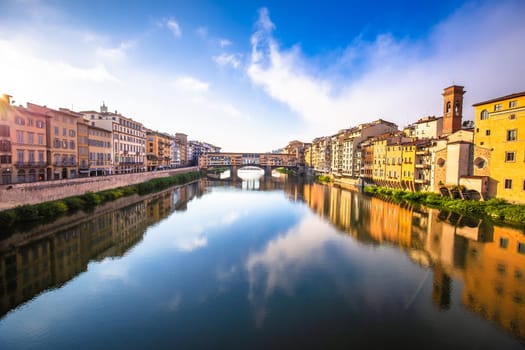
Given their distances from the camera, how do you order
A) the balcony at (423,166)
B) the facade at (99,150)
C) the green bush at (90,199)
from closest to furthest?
the green bush at (90,199), the balcony at (423,166), the facade at (99,150)

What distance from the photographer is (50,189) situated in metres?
24.2

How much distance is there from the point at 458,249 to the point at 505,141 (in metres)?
15.9

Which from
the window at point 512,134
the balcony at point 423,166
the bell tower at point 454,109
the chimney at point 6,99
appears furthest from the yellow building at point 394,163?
the chimney at point 6,99

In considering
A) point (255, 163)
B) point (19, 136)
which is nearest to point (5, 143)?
point (19, 136)

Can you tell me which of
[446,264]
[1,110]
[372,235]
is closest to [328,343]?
[446,264]

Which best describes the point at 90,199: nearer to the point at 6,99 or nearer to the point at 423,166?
the point at 6,99

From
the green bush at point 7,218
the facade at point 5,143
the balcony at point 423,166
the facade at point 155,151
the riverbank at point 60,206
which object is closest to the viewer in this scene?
the green bush at point 7,218

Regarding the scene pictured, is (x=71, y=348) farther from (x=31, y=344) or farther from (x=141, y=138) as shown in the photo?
(x=141, y=138)

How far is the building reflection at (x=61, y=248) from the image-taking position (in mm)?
11726

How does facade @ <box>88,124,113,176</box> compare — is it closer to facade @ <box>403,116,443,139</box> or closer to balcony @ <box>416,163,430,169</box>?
balcony @ <box>416,163,430,169</box>

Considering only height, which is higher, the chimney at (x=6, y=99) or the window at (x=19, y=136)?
the chimney at (x=6, y=99)

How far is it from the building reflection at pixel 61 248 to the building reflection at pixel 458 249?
1643cm

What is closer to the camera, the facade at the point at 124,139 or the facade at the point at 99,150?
the facade at the point at 99,150

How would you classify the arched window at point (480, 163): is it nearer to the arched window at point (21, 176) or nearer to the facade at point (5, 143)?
the facade at point (5, 143)
